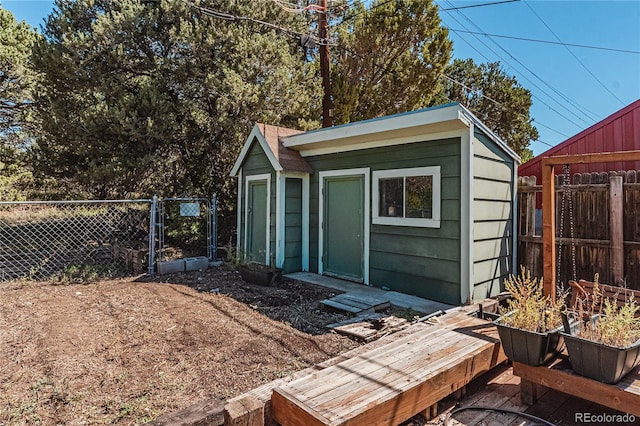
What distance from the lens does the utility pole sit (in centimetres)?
897

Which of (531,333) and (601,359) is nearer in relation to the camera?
(601,359)

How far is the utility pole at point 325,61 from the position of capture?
8969 millimetres

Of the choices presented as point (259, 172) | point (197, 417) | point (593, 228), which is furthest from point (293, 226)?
point (197, 417)

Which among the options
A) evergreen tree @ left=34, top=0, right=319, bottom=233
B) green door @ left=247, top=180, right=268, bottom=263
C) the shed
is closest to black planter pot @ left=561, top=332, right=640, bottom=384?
the shed

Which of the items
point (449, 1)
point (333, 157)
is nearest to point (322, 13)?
point (449, 1)

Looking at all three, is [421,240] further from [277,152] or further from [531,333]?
[277,152]

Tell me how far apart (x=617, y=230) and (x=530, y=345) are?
3.06 metres

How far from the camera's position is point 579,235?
15.2 feet

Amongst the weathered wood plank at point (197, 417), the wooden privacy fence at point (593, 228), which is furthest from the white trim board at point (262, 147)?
the weathered wood plank at point (197, 417)

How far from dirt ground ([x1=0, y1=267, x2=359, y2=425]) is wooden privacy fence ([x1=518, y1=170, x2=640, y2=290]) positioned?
10.1 feet

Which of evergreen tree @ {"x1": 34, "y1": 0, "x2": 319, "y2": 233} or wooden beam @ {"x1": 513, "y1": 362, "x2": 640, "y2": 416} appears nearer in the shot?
wooden beam @ {"x1": 513, "y1": 362, "x2": 640, "y2": 416}

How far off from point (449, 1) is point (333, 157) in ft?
20.0

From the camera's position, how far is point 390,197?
526 cm

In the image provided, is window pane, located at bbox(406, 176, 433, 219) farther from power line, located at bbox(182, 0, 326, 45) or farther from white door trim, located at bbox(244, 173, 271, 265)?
power line, located at bbox(182, 0, 326, 45)
